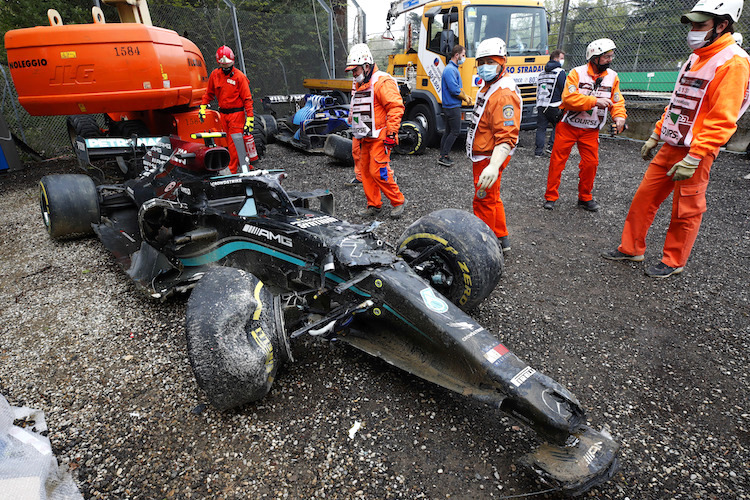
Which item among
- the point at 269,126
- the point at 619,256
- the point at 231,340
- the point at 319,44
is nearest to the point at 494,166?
the point at 619,256

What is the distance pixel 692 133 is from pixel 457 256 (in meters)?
2.51

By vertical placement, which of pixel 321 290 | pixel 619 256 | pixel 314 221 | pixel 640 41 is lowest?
pixel 619 256

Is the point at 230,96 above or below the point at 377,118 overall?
above

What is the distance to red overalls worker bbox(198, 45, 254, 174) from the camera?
6794mm

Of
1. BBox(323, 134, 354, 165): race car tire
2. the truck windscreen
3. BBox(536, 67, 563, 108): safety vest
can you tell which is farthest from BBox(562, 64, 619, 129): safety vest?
BBox(323, 134, 354, 165): race car tire

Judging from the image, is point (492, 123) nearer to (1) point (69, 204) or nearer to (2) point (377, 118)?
(2) point (377, 118)

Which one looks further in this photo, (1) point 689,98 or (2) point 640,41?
(2) point 640,41

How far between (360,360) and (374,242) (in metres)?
0.84

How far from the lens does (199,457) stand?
2236 millimetres

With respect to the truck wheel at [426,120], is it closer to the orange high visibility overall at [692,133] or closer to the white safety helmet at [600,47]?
the white safety helmet at [600,47]

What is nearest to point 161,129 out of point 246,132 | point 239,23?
point 246,132

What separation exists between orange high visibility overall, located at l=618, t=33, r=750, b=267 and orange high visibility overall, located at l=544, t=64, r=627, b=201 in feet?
3.46

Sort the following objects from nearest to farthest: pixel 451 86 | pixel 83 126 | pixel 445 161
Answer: pixel 83 126 → pixel 451 86 → pixel 445 161

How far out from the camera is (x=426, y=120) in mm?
9078
